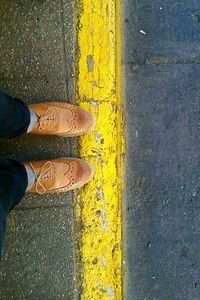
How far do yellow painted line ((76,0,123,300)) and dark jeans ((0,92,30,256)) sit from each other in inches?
17.0

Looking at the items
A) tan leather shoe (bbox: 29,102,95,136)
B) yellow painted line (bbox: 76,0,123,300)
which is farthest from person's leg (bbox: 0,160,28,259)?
yellow painted line (bbox: 76,0,123,300)

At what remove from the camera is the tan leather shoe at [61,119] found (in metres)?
2.32

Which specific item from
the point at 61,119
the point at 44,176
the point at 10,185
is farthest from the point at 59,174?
the point at 10,185

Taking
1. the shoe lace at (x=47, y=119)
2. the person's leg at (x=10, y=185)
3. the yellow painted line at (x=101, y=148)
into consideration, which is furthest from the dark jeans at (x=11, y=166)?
the yellow painted line at (x=101, y=148)

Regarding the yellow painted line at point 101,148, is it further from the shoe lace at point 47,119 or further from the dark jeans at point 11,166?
the dark jeans at point 11,166

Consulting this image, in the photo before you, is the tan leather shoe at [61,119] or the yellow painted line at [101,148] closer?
the tan leather shoe at [61,119]

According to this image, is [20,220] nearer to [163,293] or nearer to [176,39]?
[163,293]

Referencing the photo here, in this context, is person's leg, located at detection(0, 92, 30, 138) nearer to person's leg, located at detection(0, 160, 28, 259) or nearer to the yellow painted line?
person's leg, located at detection(0, 160, 28, 259)

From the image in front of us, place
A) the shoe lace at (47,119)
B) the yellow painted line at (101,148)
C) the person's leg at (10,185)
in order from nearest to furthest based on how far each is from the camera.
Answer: the person's leg at (10,185)
the shoe lace at (47,119)
the yellow painted line at (101,148)

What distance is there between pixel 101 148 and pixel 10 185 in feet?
2.08

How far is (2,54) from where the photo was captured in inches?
94.7

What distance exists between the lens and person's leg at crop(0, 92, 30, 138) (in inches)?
79.0

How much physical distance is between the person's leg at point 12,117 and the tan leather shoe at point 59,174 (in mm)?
234

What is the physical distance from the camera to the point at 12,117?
6.78 feet
